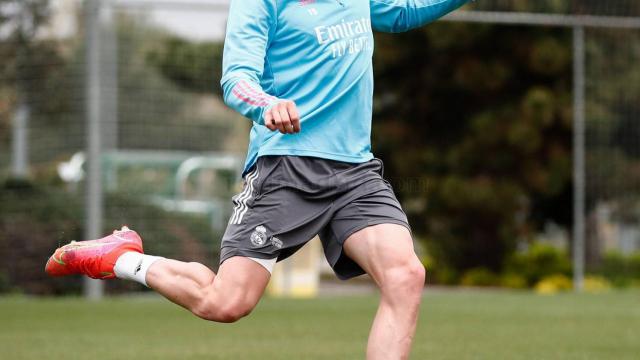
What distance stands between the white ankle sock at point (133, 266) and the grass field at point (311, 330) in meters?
2.57

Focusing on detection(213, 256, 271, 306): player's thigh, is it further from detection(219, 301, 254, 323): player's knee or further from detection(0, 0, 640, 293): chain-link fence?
detection(0, 0, 640, 293): chain-link fence

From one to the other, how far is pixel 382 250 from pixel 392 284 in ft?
0.50

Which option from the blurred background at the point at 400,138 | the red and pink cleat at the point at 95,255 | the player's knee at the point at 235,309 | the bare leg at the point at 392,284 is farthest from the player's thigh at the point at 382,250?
the blurred background at the point at 400,138

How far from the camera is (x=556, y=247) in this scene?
24.2 m

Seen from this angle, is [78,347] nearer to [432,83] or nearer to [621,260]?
[621,260]

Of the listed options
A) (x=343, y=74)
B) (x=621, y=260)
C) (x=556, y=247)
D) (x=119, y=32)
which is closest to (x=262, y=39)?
(x=343, y=74)

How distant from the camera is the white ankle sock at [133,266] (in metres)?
5.44

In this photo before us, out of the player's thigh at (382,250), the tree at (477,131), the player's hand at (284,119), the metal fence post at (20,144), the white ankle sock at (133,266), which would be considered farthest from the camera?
the tree at (477,131)

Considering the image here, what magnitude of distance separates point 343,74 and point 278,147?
0.42 metres

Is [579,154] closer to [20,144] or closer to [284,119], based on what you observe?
[20,144]

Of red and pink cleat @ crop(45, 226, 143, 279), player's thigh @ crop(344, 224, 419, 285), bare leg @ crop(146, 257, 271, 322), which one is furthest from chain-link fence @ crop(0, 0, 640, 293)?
player's thigh @ crop(344, 224, 419, 285)

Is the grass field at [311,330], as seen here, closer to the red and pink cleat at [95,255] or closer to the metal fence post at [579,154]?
the red and pink cleat at [95,255]

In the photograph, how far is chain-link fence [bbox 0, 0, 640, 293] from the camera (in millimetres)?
15367

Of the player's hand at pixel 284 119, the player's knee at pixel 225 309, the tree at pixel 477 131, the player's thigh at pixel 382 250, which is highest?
the player's hand at pixel 284 119
